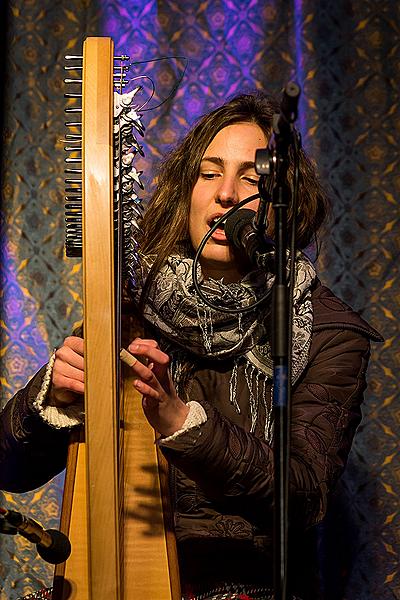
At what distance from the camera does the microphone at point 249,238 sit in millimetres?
910

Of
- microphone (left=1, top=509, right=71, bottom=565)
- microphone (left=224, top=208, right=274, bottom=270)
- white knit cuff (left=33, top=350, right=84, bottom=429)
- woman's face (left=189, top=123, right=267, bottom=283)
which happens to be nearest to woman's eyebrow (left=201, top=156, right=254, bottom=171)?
woman's face (left=189, top=123, right=267, bottom=283)

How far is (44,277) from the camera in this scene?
2088 mm

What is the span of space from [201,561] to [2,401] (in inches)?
36.6

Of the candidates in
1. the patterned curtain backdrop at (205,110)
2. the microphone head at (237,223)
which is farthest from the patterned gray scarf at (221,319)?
the patterned curtain backdrop at (205,110)

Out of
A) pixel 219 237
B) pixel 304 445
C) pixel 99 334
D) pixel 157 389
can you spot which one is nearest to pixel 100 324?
pixel 99 334

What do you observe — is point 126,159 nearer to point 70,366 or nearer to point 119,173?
point 119,173

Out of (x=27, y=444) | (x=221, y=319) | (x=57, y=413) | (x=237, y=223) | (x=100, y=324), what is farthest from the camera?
(x=221, y=319)

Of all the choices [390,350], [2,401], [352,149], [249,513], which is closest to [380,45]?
[352,149]

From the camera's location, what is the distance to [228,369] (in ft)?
4.60

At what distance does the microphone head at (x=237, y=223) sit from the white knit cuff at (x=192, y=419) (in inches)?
7.7

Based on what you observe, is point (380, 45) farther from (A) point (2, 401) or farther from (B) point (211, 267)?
(A) point (2, 401)

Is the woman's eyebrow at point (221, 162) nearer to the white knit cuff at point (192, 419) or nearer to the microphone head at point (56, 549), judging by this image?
the white knit cuff at point (192, 419)

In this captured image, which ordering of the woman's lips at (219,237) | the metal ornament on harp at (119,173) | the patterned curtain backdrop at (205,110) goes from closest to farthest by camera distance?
the metal ornament on harp at (119,173)
the woman's lips at (219,237)
the patterned curtain backdrop at (205,110)

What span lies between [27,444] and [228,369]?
35cm
